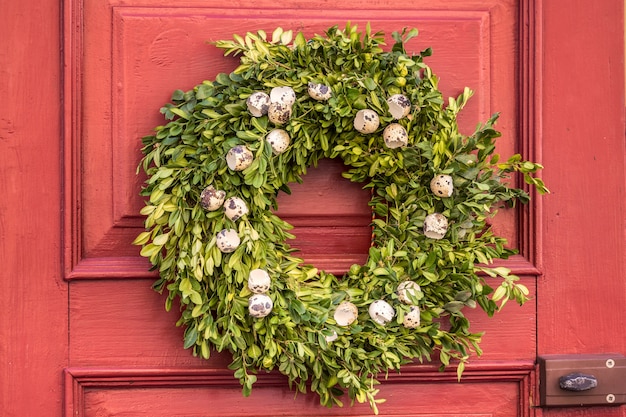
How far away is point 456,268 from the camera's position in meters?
1.23

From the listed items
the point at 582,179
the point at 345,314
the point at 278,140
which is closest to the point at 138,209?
the point at 278,140

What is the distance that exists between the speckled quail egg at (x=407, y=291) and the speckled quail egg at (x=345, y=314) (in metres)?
0.08

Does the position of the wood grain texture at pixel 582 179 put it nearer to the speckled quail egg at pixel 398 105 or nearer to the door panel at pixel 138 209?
the door panel at pixel 138 209

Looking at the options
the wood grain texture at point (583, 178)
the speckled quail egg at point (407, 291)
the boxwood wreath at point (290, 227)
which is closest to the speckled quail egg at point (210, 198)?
the boxwood wreath at point (290, 227)

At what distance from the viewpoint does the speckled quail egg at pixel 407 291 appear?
1.21 m

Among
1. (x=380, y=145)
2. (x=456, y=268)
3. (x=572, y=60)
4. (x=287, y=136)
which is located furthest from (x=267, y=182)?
(x=572, y=60)

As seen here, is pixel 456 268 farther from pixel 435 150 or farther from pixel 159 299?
pixel 159 299

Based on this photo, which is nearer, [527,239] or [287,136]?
[287,136]

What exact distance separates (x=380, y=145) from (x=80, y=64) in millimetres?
515

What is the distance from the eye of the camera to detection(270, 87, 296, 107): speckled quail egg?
3.90ft

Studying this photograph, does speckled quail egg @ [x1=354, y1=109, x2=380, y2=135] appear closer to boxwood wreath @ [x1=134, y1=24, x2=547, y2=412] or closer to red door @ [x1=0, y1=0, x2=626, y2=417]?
boxwood wreath @ [x1=134, y1=24, x2=547, y2=412]

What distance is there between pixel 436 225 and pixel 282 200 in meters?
0.27

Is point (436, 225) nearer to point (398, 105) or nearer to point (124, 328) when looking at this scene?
point (398, 105)

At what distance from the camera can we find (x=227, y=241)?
1179 millimetres
